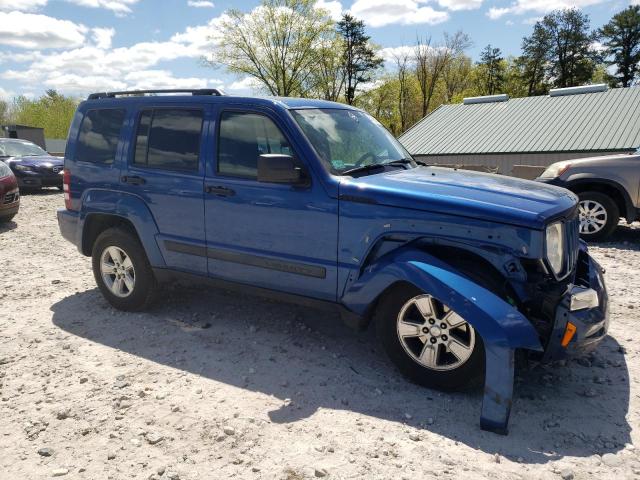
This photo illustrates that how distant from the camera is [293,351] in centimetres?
402

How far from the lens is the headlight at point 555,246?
3.09 meters

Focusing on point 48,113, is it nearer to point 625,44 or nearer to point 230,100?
point 625,44

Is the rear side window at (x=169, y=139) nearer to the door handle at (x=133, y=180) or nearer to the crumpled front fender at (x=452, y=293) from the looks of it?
the door handle at (x=133, y=180)

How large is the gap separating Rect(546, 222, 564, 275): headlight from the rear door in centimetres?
260

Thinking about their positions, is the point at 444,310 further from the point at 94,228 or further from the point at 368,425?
the point at 94,228

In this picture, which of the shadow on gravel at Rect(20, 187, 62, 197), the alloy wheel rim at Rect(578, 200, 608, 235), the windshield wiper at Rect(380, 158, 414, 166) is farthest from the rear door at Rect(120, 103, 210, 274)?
the shadow on gravel at Rect(20, 187, 62, 197)

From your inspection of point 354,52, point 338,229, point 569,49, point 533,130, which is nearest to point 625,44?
point 569,49

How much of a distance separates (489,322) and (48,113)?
7320 centimetres

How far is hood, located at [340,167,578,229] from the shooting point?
9.91 feet

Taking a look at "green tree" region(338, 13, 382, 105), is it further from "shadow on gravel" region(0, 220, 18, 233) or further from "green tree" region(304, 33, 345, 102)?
"shadow on gravel" region(0, 220, 18, 233)

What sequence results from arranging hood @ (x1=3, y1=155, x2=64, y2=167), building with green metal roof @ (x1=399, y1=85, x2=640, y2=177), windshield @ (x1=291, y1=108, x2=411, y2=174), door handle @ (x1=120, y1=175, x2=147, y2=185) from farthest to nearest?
building with green metal roof @ (x1=399, y1=85, x2=640, y2=177) < hood @ (x1=3, y1=155, x2=64, y2=167) < door handle @ (x1=120, y1=175, x2=147, y2=185) < windshield @ (x1=291, y1=108, x2=411, y2=174)

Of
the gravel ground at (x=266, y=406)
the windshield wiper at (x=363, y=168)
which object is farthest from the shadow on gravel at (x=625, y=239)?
the windshield wiper at (x=363, y=168)

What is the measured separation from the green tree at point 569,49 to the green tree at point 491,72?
4.99m

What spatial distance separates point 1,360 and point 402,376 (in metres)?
3.06
